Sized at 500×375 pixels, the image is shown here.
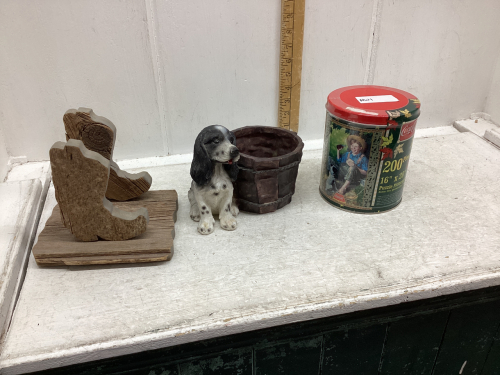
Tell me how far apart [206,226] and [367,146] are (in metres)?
0.36

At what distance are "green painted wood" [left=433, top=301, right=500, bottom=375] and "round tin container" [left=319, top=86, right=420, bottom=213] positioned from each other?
0.27 metres

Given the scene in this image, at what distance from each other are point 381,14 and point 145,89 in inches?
26.0

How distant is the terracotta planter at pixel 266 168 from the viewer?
32.9 inches


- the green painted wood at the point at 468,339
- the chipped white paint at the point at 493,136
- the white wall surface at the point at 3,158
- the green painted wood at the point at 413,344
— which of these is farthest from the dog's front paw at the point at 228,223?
the chipped white paint at the point at 493,136

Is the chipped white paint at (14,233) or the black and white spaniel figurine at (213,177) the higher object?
the black and white spaniel figurine at (213,177)

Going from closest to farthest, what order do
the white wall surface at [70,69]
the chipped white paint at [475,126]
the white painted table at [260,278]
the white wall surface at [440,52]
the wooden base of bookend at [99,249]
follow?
1. the white painted table at [260,278]
2. the wooden base of bookend at [99,249]
3. the white wall surface at [70,69]
4. the white wall surface at [440,52]
5. the chipped white paint at [475,126]

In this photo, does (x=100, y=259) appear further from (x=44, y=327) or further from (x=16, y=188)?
(x=16, y=188)

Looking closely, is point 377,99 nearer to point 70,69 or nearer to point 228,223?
point 228,223

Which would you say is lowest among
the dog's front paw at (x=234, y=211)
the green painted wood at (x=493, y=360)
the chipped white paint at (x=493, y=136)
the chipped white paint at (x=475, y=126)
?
the green painted wood at (x=493, y=360)

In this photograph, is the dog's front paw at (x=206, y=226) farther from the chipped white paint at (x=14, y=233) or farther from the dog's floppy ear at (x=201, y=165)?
the chipped white paint at (x=14, y=233)

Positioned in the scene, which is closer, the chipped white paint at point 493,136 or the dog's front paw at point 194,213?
the dog's front paw at point 194,213

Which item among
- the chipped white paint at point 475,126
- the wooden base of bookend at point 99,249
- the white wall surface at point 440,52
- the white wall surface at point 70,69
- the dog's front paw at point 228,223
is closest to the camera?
the wooden base of bookend at point 99,249

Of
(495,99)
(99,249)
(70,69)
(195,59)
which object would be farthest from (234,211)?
(495,99)

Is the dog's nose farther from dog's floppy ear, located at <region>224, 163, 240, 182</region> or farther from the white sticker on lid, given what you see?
the white sticker on lid
